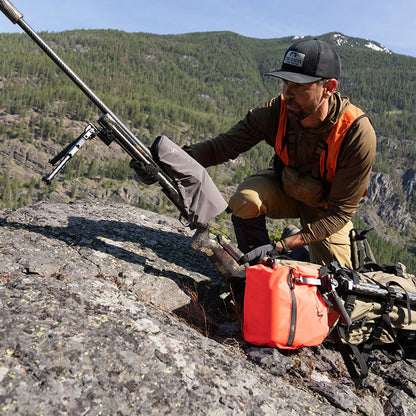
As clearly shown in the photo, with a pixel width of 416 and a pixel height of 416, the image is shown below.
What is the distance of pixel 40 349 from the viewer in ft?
10.1

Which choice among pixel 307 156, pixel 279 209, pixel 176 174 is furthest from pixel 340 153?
pixel 176 174

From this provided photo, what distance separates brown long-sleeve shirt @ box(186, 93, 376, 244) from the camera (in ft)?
16.3

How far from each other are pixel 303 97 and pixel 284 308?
274cm

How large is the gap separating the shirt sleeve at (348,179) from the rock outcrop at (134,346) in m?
1.62

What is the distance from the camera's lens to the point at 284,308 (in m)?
4.11

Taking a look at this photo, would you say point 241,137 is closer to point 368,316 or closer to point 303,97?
point 303,97

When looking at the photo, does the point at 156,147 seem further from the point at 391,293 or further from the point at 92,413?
the point at 391,293

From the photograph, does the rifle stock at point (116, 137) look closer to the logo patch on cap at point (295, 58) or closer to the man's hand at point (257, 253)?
the man's hand at point (257, 253)

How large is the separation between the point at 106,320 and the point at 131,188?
172m

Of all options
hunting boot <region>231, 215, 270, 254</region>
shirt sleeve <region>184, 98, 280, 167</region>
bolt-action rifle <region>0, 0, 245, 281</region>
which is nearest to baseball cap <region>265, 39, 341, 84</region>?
shirt sleeve <region>184, 98, 280, 167</region>

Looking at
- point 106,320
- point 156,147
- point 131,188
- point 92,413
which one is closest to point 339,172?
point 156,147

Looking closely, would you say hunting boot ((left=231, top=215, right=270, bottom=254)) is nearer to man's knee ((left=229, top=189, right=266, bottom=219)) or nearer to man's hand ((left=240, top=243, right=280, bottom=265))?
man's knee ((left=229, top=189, right=266, bottom=219))

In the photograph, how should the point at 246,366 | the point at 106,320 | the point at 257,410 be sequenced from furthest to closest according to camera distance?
the point at 246,366, the point at 106,320, the point at 257,410

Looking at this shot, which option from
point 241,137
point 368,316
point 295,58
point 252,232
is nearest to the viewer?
point 368,316
